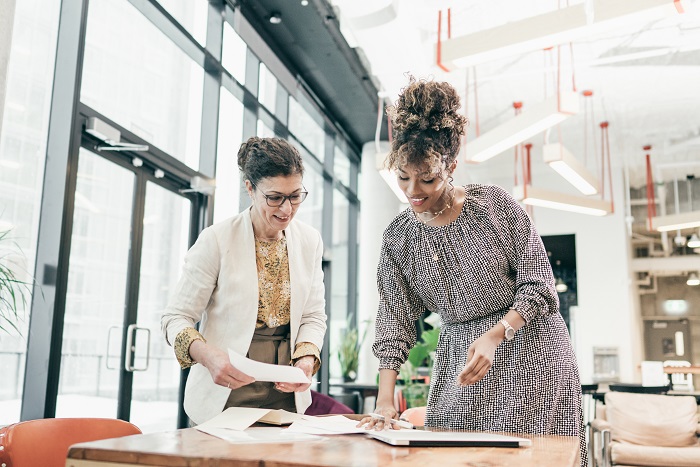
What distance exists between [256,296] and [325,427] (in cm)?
52

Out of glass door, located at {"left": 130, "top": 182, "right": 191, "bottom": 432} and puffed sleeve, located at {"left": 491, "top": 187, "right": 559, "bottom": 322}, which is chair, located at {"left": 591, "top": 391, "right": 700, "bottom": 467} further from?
puffed sleeve, located at {"left": 491, "top": 187, "right": 559, "bottom": 322}

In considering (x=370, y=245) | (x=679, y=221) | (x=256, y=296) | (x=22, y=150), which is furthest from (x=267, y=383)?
(x=679, y=221)

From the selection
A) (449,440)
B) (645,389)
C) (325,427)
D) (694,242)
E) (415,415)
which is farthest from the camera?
(694,242)

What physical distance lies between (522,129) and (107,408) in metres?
3.19

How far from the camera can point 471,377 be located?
134 cm

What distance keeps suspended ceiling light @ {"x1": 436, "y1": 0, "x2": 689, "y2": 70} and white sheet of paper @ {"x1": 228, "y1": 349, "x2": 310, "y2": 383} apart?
2.34m

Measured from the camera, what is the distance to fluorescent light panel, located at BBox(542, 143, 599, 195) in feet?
16.7

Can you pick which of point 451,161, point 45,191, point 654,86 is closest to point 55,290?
point 45,191

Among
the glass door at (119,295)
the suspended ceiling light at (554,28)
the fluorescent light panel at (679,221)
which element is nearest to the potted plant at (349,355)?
the glass door at (119,295)

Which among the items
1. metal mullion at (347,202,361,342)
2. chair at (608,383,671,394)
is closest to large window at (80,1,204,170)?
metal mullion at (347,202,361,342)

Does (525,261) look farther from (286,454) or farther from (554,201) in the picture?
(554,201)

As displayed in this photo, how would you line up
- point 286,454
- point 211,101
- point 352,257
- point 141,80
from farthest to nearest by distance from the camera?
1. point 352,257
2. point 211,101
3. point 141,80
4. point 286,454

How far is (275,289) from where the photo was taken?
71.9 inches

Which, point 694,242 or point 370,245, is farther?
point 694,242
